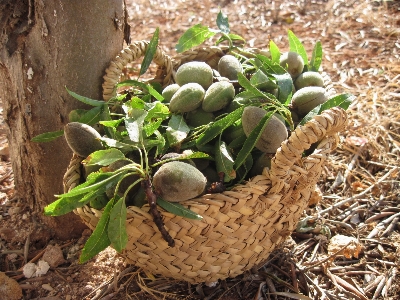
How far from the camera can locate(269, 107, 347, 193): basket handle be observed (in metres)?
1.02

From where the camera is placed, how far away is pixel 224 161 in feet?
3.86

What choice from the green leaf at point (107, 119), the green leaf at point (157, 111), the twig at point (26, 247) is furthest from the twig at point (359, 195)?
the twig at point (26, 247)

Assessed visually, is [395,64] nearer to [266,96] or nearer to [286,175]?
[266,96]

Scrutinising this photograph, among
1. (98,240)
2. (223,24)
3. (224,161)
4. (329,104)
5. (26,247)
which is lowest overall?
(26,247)

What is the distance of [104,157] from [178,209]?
0.23 meters

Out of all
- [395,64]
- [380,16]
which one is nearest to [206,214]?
[395,64]

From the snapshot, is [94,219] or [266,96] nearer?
[94,219]

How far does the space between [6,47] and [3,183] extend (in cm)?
67

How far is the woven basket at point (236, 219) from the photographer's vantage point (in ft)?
3.45

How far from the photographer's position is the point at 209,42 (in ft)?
9.16

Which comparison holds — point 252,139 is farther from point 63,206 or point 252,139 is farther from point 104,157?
point 63,206

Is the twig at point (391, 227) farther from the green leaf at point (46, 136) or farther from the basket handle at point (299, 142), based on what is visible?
the green leaf at point (46, 136)

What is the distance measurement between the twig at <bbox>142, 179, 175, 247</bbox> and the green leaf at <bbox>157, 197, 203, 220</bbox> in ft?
0.09

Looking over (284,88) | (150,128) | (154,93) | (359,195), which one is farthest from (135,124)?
(359,195)
